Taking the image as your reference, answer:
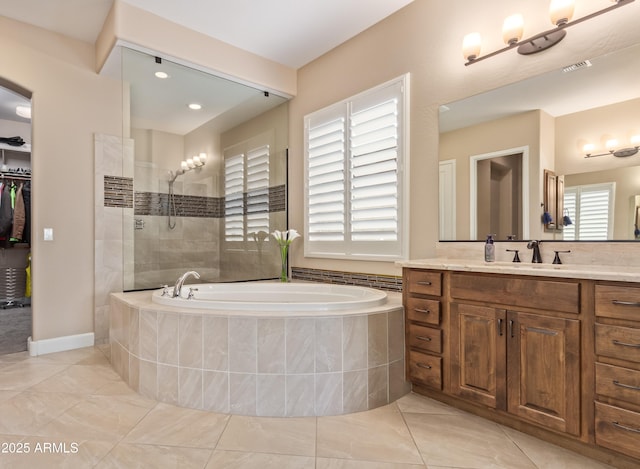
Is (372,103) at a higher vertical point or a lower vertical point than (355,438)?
higher

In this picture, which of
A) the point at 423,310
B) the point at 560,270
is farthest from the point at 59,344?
the point at 560,270

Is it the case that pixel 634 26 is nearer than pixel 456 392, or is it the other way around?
pixel 634 26

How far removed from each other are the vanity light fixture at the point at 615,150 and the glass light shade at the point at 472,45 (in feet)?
3.00

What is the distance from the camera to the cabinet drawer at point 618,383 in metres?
1.44

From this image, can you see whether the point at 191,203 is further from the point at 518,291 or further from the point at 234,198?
the point at 518,291

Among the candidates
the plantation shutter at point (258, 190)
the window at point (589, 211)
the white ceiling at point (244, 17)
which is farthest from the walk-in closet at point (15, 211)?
the window at point (589, 211)

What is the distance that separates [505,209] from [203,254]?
2666 mm

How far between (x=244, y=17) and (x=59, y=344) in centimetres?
324

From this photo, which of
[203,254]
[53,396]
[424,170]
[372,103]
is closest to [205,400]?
[53,396]

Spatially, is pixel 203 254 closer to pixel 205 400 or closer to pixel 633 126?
pixel 205 400

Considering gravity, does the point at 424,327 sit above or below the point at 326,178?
below

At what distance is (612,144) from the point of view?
191cm

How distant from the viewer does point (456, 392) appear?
204 cm

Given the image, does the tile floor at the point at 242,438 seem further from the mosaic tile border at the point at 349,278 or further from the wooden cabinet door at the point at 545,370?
the mosaic tile border at the point at 349,278
